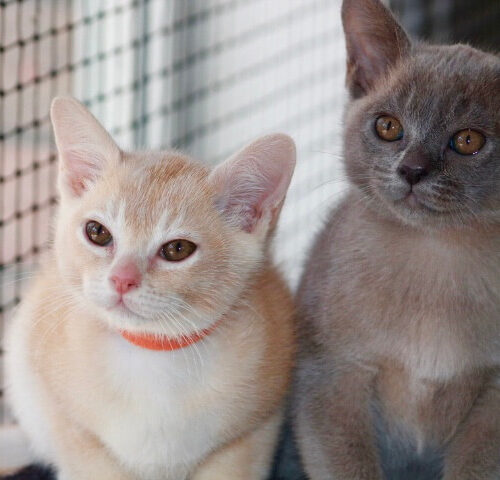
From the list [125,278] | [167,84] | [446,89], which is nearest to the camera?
[125,278]

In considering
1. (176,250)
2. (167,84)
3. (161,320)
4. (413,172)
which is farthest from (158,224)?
(167,84)

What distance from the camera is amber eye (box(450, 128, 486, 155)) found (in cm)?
131

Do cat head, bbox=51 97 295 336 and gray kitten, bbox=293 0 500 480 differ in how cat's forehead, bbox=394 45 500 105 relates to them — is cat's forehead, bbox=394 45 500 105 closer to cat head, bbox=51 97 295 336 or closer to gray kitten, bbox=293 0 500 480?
gray kitten, bbox=293 0 500 480

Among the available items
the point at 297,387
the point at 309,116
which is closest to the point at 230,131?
the point at 309,116

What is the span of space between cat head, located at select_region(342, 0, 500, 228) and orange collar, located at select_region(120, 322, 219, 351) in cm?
37

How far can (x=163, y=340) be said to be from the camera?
4.50 ft

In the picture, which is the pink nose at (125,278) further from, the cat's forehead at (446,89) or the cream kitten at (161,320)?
the cat's forehead at (446,89)

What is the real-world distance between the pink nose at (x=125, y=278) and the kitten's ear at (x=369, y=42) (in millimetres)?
577

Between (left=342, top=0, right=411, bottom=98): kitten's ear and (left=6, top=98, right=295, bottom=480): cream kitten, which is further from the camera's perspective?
(left=342, top=0, right=411, bottom=98): kitten's ear

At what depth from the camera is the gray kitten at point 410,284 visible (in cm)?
132

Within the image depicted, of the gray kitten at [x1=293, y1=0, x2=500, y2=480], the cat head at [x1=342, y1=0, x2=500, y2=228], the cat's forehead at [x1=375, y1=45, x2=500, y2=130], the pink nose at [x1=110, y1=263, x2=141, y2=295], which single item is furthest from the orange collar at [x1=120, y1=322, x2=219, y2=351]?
the cat's forehead at [x1=375, y1=45, x2=500, y2=130]

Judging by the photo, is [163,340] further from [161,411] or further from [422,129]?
[422,129]

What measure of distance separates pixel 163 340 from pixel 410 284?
43cm

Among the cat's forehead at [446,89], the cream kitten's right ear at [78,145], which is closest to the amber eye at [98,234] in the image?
the cream kitten's right ear at [78,145]
